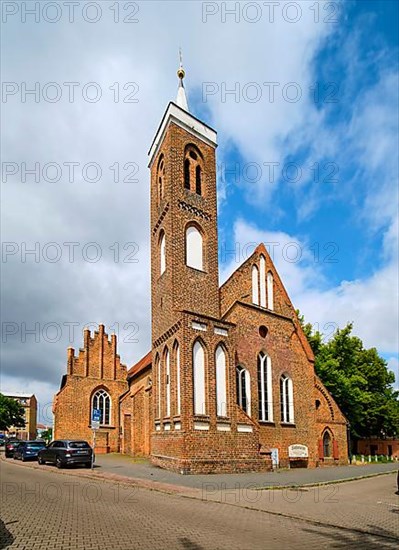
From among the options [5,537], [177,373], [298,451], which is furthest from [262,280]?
[5,537]

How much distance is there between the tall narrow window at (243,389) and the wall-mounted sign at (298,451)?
3.90 m

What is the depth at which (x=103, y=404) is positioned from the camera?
133ft

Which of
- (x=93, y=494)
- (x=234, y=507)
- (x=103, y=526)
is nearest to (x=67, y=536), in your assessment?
(x=103, y=526)

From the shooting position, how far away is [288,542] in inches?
353

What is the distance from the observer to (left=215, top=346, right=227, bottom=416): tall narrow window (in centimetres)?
2362

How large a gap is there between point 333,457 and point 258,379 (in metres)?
8.03

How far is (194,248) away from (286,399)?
33.3ft

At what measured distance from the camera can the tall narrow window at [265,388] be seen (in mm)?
27578

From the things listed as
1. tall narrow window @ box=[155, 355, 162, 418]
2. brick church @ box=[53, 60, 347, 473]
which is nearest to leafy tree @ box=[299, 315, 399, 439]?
brick church @ box=[53, 60, 347, 473]

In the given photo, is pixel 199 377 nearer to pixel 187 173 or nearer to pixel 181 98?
pixel 187 173

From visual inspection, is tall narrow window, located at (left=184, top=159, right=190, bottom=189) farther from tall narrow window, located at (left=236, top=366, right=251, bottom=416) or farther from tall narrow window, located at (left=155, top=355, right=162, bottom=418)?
tall narrow window, located at (left=236, top=366, right=251, bottom=416)

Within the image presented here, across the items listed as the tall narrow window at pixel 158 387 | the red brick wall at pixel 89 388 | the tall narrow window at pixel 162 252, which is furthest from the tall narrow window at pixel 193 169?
the red brick wall at pixel 89 388

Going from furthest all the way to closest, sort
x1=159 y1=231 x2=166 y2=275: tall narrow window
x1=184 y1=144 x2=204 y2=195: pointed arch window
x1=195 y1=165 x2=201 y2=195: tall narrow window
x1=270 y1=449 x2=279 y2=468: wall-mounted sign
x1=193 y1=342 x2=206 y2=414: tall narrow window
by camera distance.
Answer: x1=195 y1=165 x2=201 y2=195: tall narrow window, x1=184 y1=144 x2=204 y2=195: pointed arch window, x1=159 y1=231 x2=166 y2=275: tall narrow window, x1=270 y1=449 x2=279 y2=468: wall-mounted sign, x1=193 y1=342 x2=206 y2=414: tall narrow window

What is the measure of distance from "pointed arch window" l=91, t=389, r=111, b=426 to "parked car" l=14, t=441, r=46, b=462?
8.59 m
